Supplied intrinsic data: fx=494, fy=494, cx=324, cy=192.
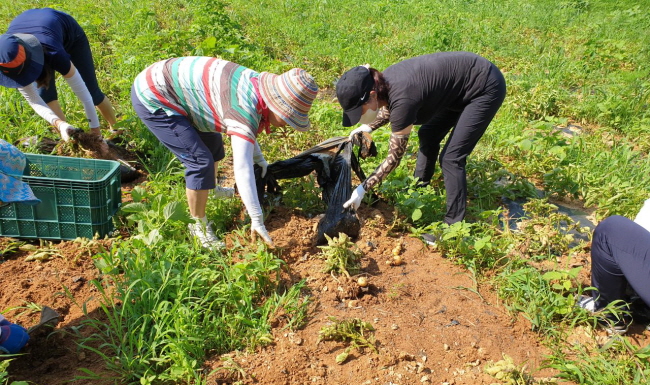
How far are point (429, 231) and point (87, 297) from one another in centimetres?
231

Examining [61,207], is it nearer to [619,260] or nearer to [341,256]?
[341,256]

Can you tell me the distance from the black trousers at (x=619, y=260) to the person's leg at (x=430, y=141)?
1359 mm

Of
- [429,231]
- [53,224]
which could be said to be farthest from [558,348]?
[53,224]

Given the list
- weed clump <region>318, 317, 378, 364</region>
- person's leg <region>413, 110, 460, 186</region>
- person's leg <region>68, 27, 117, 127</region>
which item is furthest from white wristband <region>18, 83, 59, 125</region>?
person's leg <region>413, 110, 460, 186</region>

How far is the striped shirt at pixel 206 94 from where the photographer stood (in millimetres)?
2736

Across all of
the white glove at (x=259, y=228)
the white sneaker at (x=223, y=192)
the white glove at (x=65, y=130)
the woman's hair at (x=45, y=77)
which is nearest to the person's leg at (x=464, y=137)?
the white glove at (x=259, y=228)

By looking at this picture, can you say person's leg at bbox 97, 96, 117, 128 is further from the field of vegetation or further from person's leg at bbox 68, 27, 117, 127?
the field of vegetation

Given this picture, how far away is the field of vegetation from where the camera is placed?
8.69 ft

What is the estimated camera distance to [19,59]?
3.38 m

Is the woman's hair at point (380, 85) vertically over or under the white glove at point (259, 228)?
over

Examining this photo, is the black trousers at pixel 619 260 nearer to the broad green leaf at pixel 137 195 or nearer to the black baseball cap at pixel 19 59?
the broad green leaf at pixel 137 195

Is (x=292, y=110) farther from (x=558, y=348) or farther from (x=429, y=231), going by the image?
(x=558, y=348)

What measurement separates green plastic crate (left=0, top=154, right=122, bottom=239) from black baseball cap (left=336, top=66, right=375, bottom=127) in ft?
5.36

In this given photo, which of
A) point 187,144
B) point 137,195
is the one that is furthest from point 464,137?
point 137,195
